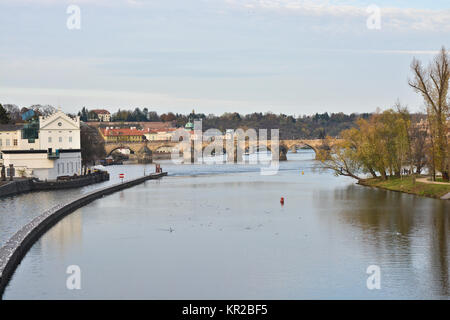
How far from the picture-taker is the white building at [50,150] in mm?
79438

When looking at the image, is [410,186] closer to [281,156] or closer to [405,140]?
[405,140]

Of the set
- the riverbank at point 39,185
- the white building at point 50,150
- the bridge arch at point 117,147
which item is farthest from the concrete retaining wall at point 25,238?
the bridge arch at point 117,147

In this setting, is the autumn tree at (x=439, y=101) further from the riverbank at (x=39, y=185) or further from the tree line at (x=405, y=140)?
the riverbank at (x=39, y=185)

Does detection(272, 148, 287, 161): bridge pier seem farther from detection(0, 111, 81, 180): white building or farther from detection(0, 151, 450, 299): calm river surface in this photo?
detection(0, 151, 450, 299): calm river surface

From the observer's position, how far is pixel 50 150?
81.1m

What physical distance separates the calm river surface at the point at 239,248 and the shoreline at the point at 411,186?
169 centimetres

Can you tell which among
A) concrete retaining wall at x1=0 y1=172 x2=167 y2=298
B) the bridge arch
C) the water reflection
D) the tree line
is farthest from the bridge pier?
concrete retaining wall at x1=0 y1=172 x2=167 y2=298

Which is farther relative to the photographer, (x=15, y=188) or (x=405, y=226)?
(x=15, y=188)

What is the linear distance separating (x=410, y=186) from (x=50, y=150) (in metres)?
42.4

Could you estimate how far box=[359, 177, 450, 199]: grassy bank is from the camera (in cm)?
5828

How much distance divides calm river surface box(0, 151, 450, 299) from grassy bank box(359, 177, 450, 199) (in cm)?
191

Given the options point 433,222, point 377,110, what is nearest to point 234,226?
point 433,222

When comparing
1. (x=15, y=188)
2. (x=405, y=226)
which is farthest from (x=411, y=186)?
(x=15, y=188)
